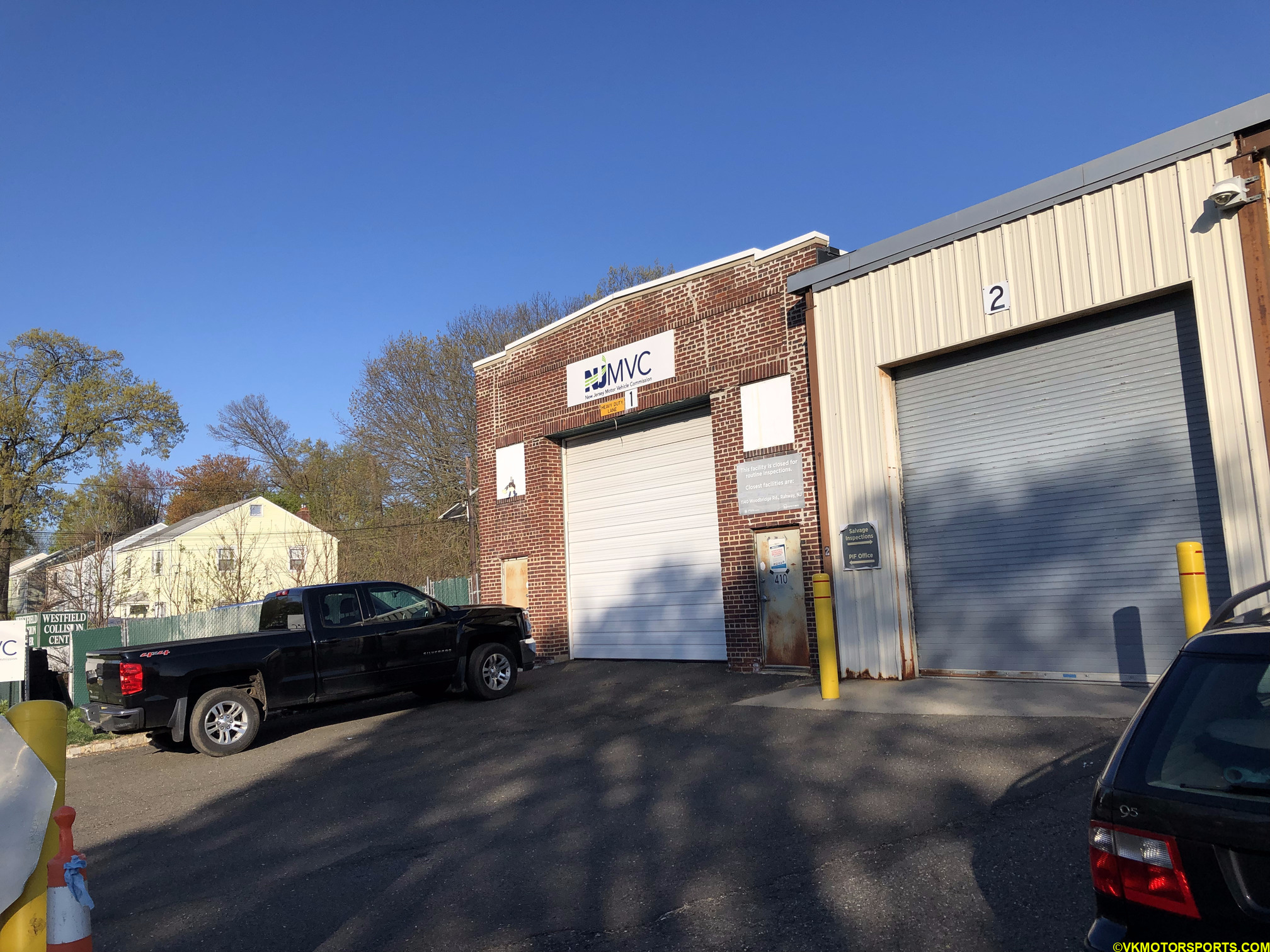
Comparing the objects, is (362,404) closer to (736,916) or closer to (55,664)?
(55,664)

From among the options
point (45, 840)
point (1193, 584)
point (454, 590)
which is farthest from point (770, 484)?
point (454, 590)

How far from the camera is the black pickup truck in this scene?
32.4ft

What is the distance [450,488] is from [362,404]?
5.29 m

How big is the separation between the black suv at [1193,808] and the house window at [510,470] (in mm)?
14940

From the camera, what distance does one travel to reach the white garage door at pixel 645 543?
1443cm

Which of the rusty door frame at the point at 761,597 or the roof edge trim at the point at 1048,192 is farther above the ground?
the roof edge trim at the point at 1048,192

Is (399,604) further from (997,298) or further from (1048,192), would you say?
(1048,192)

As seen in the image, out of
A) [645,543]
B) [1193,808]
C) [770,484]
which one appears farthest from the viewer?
[645,543]

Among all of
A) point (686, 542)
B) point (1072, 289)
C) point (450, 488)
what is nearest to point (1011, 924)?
point (1072, 289)

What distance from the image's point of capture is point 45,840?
3.80 metres

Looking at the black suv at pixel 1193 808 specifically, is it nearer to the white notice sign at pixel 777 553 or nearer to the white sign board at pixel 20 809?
the white sign board at pixel 20 809

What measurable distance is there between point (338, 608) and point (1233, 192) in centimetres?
1046

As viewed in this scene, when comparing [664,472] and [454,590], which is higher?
[664,472]

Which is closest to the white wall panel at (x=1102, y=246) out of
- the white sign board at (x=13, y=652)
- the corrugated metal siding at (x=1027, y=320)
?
the corrugated metal siding at (x=1027, y=320)
